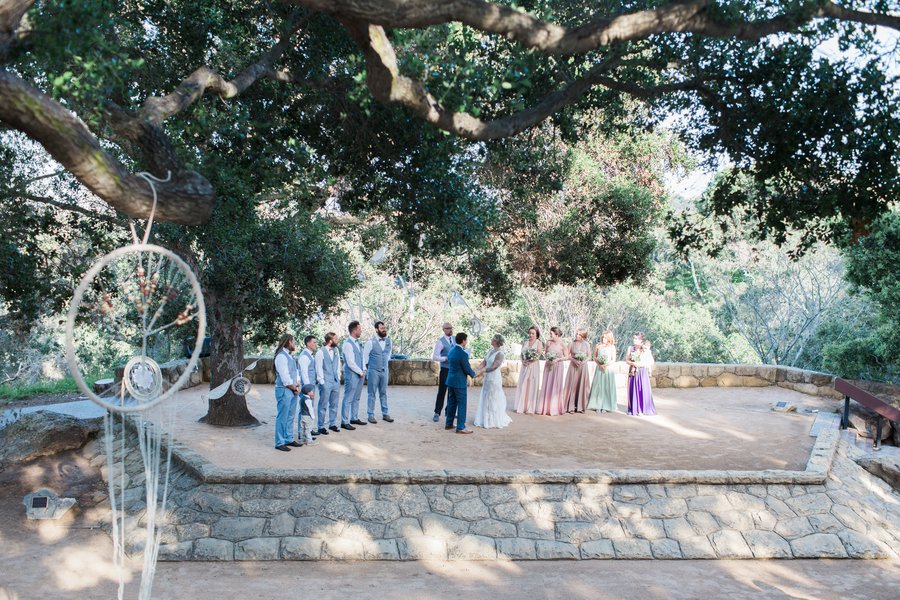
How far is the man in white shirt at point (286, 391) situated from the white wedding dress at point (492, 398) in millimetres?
3307

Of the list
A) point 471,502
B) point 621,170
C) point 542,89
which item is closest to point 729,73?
point 542,89

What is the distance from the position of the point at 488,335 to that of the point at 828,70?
1973cm

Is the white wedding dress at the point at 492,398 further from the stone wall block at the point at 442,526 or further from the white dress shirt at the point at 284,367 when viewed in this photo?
the stone wall block at the point at 442,526

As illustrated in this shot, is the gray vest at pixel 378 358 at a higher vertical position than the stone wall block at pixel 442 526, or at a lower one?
higher

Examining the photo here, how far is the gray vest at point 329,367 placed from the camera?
1195cm

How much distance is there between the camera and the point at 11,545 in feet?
29.7

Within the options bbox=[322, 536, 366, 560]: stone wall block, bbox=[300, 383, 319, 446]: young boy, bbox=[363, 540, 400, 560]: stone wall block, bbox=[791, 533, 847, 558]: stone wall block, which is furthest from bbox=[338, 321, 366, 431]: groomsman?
bbox=[791, 533, 847, 558]: stone wall block

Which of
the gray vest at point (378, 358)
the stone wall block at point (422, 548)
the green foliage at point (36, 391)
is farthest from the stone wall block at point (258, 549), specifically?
the green foliage at point (36, 391)

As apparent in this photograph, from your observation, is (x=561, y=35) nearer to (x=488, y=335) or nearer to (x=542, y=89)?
(x=542, y=89)

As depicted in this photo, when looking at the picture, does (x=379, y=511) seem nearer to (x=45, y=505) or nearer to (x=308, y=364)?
(x=308, y=364)

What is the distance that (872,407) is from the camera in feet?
42.4

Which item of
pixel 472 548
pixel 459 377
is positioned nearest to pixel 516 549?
pixel 472 548

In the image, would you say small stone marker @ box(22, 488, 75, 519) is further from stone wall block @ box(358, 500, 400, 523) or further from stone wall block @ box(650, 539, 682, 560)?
stone wall block @ box(650, 539, 682, 560)

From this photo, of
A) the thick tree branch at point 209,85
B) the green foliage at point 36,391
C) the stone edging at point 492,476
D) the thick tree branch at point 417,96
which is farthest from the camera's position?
the green foliage at point 36,391
